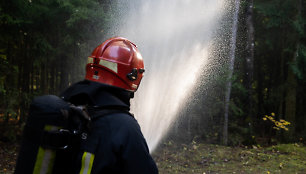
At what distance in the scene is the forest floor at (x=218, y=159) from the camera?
8094 mm

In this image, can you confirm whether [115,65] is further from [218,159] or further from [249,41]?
[249,41]

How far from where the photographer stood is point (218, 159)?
9336mm

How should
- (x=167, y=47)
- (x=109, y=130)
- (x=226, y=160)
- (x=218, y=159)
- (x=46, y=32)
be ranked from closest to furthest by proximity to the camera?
(x=109, y=130) < (x=226, y=160) < (x=218, y=159) < (x=167, y=47) < (x=46, y=32)

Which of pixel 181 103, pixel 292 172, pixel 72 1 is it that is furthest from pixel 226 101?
pixel 72 1

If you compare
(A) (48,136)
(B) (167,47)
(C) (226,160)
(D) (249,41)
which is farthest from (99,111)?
(D) (249,41)

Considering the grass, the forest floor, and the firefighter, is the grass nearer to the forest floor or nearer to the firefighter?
the forest floor

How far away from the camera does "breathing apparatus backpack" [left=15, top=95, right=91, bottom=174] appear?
1.77m

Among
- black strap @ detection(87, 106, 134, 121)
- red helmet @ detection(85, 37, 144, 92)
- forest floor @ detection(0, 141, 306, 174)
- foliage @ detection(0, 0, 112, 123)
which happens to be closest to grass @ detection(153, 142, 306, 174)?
forest floor @ detection(0, 141, 306, 174)

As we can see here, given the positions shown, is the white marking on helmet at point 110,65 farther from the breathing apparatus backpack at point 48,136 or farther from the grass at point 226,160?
the grass at point 226,160

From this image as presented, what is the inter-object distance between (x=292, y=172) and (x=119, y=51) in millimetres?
7382

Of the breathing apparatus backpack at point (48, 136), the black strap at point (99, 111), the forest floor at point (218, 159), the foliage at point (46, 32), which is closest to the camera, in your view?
the breathing apparatus backpack at point (48, 136)

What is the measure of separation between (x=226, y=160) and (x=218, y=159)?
0.26 metres

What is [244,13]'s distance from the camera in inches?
529

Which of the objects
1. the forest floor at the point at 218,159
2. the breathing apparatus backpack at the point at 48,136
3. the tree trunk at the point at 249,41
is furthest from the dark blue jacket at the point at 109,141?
the tree trunk at the point at 249,41
